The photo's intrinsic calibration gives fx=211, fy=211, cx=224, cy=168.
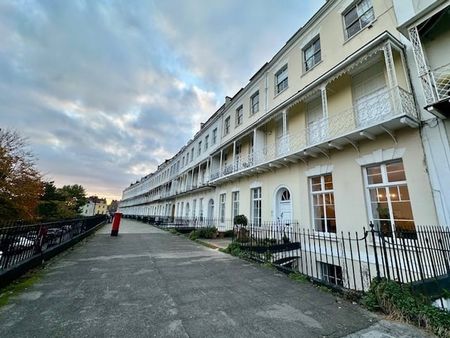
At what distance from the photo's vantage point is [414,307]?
3.37 m

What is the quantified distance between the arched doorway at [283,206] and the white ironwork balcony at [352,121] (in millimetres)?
2144

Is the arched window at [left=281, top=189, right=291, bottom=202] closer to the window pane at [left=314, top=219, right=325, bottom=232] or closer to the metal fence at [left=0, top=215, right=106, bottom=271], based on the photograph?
the window pane at [left=314, top=219, right=325, bottom=232]

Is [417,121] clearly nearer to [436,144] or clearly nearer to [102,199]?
[436,144]

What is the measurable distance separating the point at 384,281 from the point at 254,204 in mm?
10333

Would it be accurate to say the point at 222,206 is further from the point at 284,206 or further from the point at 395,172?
the point at 395,172

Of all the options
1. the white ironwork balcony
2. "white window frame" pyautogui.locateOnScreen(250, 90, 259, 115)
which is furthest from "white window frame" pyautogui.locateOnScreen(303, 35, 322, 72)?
"white window frame" pyautogui.locateOnScreen(250, 90, 259, 115)

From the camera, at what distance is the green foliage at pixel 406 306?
10.2 feet

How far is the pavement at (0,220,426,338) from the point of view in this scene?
9.75ft

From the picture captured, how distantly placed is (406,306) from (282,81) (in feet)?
41.0

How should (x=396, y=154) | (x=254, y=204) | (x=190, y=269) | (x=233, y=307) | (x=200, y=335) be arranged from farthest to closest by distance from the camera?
(x=254, y=204), (x=396, y=154), (x=190, y=269), (x=233, y=307), (x=200, y=335)

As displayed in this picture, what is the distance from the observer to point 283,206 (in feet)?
38.4

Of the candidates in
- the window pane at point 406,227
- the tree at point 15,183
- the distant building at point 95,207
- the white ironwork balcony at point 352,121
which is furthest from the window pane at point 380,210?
the distant building at point 95,207

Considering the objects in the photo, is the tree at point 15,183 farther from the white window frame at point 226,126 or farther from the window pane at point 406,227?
the window pane at point 406,227

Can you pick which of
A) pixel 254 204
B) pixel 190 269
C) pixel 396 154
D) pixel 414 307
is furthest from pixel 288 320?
pixel 254 204
